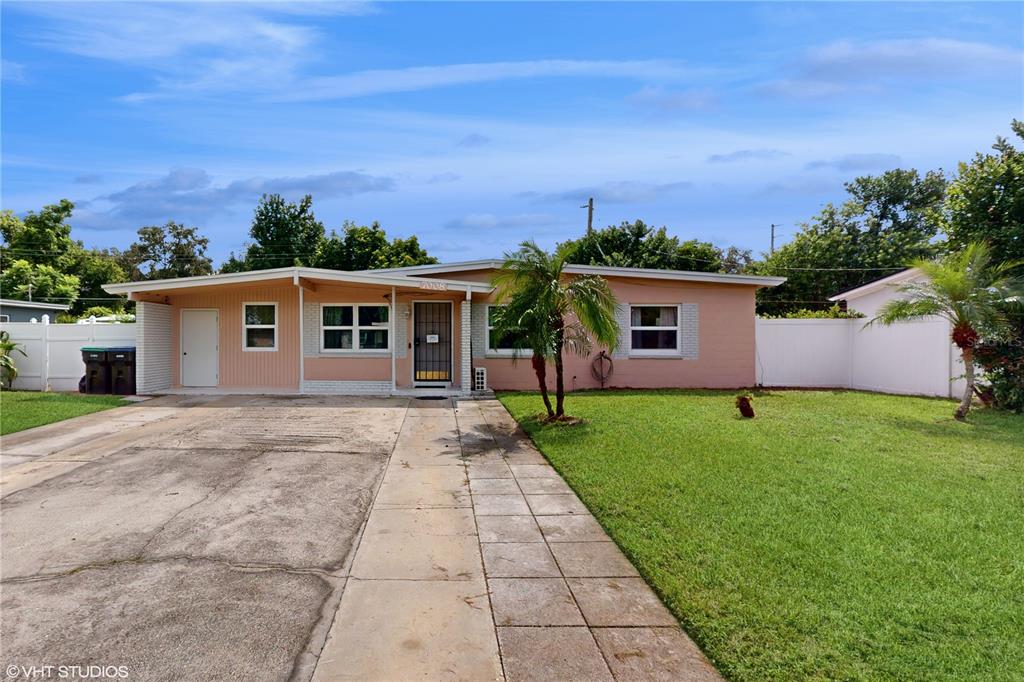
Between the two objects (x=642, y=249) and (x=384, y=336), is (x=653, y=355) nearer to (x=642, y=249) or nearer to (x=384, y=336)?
(x=384, y=336)

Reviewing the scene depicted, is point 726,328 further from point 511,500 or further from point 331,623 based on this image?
point 331,623

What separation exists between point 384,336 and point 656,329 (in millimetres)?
7141

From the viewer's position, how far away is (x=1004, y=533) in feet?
14.5

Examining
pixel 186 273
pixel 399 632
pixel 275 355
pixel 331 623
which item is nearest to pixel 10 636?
pixel 331 623

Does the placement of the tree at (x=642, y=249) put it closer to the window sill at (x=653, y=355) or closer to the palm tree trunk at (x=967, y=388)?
the window sill at (x=653, y=355)

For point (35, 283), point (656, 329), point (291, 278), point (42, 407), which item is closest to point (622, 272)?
point (656, 329)

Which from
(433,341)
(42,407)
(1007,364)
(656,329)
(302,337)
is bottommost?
(42,407)

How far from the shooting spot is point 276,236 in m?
38.8

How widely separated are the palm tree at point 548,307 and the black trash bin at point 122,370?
9.60 m

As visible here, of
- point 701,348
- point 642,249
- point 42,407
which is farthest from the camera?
point 642,249

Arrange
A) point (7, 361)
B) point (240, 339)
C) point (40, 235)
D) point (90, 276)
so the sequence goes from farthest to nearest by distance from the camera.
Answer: point (90, 276)
point (40, 235)
point (240, 339)
point (7, 361)

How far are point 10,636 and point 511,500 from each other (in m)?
3.74

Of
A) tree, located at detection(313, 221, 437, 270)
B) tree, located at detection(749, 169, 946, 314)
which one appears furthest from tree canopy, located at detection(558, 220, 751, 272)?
tree, located at detection(313, 221, 437, 270)

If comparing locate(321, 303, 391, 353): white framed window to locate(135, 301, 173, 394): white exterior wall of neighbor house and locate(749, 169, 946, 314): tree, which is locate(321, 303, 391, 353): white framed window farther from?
locate(749, 169, 946, 314): tree
